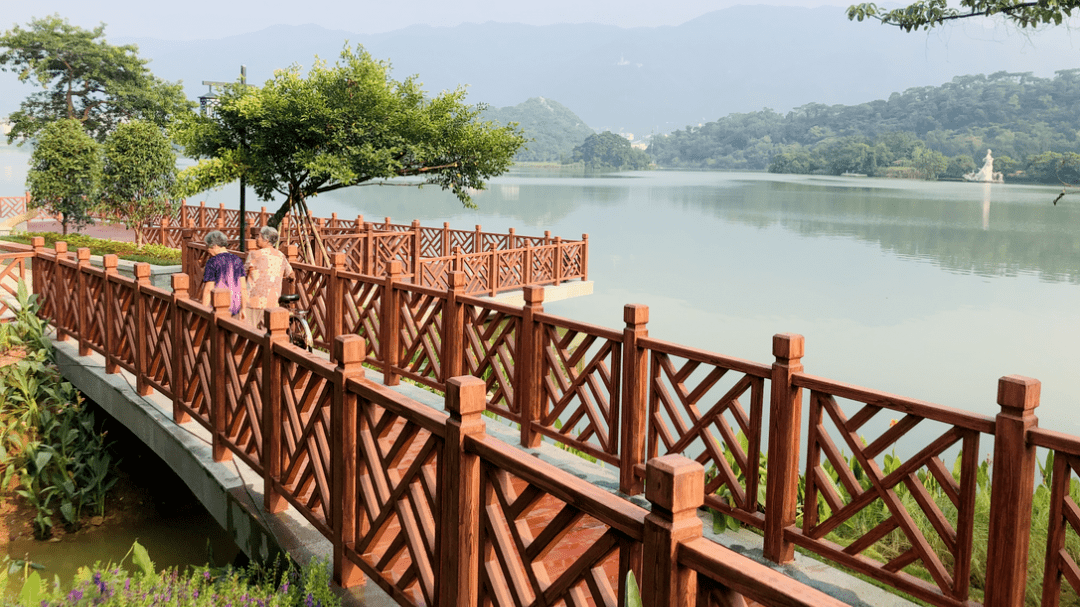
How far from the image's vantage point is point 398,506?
3.26 m

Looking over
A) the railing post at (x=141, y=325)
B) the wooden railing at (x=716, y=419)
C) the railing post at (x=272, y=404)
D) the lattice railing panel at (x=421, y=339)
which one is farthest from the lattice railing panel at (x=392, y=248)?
the railing post at (x=272, y=404)

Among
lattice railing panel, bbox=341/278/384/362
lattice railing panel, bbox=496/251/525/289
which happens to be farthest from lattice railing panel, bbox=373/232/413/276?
lattice railing panel, bbox=341/278/384/362

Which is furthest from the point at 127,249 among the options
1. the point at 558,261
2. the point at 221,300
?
the point at 221,300

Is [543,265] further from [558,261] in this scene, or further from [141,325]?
[141,325]

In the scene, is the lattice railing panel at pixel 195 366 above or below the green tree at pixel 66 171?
below

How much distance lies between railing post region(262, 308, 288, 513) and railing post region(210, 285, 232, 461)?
787mm

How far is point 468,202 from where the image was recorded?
17266mm

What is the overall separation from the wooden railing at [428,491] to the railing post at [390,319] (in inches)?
71.2

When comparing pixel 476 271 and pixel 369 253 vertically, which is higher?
pixel 369 253

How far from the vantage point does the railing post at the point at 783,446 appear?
13.2 feet

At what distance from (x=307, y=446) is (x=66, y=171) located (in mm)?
21596

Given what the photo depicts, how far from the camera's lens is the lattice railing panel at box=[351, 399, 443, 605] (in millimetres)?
3074

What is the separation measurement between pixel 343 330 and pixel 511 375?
3.05 meters

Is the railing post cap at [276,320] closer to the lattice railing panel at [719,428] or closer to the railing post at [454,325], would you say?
the lattice railing panel at [719,428]
